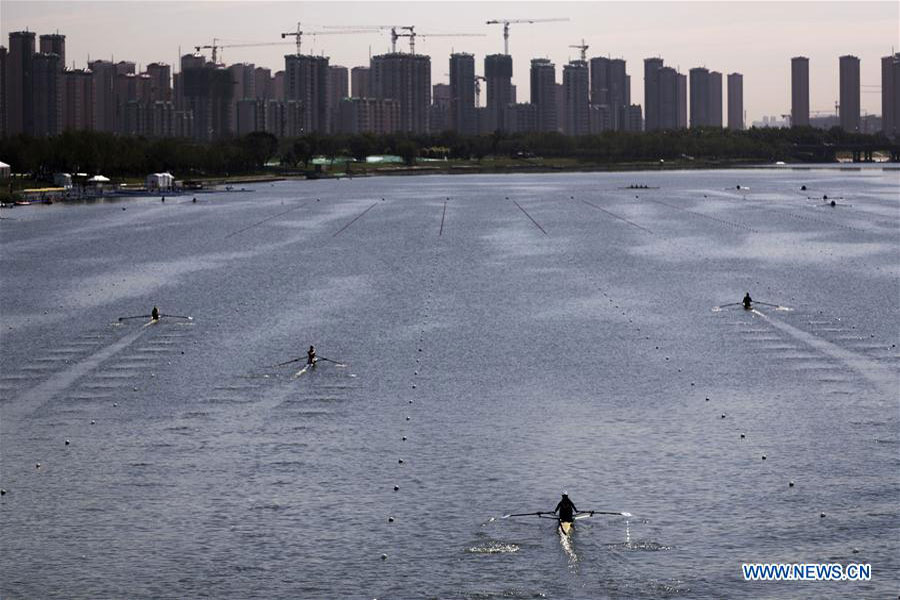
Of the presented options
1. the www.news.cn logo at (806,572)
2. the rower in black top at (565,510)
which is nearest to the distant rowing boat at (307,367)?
the rower in black top at (565,510)

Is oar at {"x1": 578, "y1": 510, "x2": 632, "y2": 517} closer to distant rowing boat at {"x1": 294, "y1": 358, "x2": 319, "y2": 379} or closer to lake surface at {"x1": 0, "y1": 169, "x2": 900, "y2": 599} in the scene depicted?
lake surface at {"x1": 0, "y1": 169, "x2": 900, "y2": 599}

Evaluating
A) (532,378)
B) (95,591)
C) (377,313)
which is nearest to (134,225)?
(377,313)

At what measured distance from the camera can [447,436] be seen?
188 feet

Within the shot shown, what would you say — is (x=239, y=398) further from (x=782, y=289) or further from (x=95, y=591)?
(x=782, y=289)

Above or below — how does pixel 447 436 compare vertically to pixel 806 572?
above

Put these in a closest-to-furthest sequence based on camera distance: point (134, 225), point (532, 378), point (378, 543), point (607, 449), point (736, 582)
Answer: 1. point (736, 582)
2. point (378, 543)
3. point (607, 449)
4. point (532, 378)
5. point (134, 225)

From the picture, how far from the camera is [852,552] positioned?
41875 millimetres

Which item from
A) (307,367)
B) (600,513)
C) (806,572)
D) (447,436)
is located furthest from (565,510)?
(307,367)

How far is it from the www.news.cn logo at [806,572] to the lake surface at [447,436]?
0.48 metres

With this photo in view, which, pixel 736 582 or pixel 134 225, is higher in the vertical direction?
pixel 134 225

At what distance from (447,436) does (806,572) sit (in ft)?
65.4

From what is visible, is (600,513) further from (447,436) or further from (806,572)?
(447,436)

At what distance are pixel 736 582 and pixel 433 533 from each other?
32.2 ft

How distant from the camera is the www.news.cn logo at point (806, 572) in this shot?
40.2 metres
